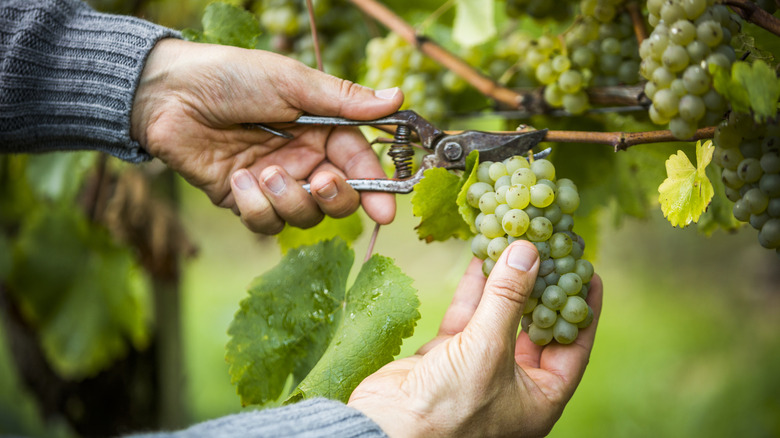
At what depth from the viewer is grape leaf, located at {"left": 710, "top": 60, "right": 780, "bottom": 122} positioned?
0.54m

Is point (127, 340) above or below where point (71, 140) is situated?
below

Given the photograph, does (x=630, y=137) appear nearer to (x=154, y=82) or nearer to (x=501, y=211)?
(x=501, y=211)

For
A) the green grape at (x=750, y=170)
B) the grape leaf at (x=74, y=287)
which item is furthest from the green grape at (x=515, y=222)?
the grape leaf at (x=74, y=287)

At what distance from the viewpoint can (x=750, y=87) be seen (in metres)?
0.54

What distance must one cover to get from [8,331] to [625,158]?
2197 mm

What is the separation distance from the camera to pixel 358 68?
1334mm

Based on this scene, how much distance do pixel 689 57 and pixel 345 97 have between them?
0.46 m

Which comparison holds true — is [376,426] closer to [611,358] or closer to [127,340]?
[127,340]

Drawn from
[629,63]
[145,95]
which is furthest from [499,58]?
[145,95]

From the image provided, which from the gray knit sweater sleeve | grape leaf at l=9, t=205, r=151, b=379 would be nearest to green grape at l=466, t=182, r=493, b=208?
the gray knit sweater sleeve

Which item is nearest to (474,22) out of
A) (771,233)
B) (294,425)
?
(771,233)

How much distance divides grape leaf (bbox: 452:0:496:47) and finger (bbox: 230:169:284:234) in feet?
1.49

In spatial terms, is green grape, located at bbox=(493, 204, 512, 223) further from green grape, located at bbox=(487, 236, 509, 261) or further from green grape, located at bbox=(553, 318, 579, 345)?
green grape, located at bbox=(553, 318, 579, 345)

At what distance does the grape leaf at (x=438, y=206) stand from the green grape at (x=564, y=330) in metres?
0.21
